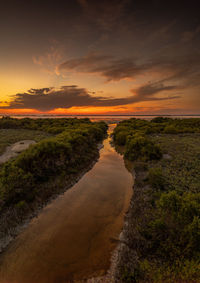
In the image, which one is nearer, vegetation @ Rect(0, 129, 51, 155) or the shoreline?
the shoreline

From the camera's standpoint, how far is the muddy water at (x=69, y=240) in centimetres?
566

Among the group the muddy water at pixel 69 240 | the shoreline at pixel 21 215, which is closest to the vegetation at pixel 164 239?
the muddy water at pixel 69 240

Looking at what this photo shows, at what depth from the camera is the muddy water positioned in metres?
5.66

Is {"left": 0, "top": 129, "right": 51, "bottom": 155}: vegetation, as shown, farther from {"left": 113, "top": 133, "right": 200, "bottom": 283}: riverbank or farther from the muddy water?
{"left": 113, "top": 133, "right": 200, "bottom": 283}: riverbank

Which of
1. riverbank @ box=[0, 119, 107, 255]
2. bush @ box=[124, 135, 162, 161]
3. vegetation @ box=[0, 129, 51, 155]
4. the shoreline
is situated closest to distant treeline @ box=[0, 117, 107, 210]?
riverbank @ box=[0, 119, 107, 255]

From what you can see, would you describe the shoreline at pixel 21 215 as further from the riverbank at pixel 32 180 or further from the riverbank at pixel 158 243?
the riverbank at pixel 158 243

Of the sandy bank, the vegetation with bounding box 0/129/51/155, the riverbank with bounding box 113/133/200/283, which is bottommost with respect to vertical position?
the riverbank with bounding box 113/133/200/283

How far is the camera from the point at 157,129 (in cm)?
4475

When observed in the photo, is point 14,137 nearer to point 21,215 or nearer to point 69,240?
point 21,215

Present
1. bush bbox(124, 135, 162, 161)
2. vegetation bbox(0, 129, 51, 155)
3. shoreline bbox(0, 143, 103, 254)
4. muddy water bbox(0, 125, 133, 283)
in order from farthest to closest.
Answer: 1. vegetation bbox(0, 129, 51, 155)
2. bush bbox(124, 135, 162, 161)
3. shoreline bbox(0, 143, 103, 254)
4. muddy water bbox(0, 125, 133, 283)

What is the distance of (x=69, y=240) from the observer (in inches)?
284

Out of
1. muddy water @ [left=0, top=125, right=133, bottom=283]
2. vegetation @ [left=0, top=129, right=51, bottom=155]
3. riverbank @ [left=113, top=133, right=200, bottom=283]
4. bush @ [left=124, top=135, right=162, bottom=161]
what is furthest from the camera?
vegetation @ [left=0, top=129, right=51, bottom=155]

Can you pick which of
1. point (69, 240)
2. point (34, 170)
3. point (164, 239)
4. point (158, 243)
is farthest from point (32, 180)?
point (164, 239)

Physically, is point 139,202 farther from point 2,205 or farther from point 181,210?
point 2,205
